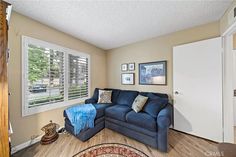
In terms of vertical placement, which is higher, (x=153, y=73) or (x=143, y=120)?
(x=153, y=73)

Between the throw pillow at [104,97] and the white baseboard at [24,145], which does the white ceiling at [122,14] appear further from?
the white baseboard at [24,145]

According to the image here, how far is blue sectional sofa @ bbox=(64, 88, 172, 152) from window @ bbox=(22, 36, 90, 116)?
0.61m

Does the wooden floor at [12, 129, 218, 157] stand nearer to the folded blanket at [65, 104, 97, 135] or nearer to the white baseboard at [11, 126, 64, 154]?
the white baseboard at [11, 126, 64, 154]

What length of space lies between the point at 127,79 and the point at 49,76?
2094mm

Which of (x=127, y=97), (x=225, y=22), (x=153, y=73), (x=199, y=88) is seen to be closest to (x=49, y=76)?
(x=127, y=97)

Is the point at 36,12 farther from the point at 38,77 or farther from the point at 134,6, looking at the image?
the point at 134,6

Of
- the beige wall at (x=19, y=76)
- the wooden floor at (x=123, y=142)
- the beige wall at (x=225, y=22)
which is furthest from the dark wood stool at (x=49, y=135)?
the beige wall at (x=225, y=22)

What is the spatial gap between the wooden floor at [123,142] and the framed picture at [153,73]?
49.5 inches

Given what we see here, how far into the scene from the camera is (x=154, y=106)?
7.54 ft

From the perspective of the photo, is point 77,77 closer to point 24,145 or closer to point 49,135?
point 49,135

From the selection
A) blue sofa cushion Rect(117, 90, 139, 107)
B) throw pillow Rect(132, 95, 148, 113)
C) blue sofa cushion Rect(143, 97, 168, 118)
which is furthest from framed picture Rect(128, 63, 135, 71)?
blue sofa cushion Rect(143, 97, 168, 118)

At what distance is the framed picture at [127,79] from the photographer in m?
3.46

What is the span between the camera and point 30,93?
7.11 ft

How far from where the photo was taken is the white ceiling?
5.61 feet
